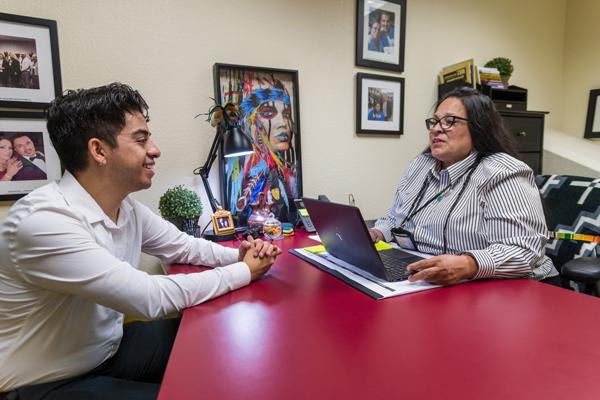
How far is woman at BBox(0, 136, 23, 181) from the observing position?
4.72 feet

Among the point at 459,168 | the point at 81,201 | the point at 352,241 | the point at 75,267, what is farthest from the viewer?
the point at 459,168

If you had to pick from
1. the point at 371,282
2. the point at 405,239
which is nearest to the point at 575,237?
the point at 405,239

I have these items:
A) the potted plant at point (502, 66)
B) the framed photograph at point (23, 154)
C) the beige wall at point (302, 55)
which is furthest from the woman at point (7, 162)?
the potted plant at point (502, 66)

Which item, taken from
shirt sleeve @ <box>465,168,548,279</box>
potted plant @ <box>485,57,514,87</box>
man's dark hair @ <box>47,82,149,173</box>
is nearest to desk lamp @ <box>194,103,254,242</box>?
man's dark hair @ <box>47,82,149,173</box>

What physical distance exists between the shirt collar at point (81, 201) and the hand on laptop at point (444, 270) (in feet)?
2.81

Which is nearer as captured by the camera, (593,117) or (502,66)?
(502,66)

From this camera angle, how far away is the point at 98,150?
97 cm

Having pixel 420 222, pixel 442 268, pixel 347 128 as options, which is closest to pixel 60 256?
pixel 442 268

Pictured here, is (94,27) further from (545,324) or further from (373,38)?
(545,324)

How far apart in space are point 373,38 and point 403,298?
1755 mm

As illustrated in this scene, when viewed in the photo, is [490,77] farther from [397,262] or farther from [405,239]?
[397,262]

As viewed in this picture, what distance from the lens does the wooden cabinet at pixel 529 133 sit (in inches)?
91.0

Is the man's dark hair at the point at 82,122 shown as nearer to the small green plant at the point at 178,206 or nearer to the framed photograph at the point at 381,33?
the small green plant at the point at 178,206

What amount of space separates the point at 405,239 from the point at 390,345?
0.80 metres
